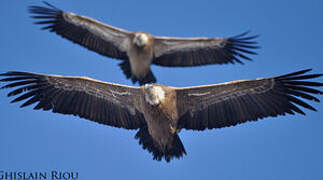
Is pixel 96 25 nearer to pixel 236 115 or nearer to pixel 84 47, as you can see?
pixel 84 47

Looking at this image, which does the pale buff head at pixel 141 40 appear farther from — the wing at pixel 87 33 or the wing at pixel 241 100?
the wing at pixel 241 100

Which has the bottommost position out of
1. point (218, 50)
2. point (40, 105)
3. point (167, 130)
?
point (167, 130)

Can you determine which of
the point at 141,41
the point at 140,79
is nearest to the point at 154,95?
the point at 140,79

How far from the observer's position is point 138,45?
432 inches

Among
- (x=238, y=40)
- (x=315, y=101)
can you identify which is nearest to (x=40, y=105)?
(x=238, y=40)

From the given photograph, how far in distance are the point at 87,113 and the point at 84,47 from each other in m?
2.08

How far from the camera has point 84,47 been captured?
37.2 ft

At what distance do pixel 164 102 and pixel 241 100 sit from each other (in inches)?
49.6

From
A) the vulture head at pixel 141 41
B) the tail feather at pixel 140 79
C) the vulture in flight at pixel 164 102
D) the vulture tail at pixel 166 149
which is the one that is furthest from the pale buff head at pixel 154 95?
the vulture head at pixel 141 41

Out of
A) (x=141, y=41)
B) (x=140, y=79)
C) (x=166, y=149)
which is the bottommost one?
(x=166, y=149)

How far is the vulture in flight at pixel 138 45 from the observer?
10.9m

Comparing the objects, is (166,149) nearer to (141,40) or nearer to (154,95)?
(154,95)

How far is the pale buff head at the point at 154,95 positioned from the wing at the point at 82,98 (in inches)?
21.0

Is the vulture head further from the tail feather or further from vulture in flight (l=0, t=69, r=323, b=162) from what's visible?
vulture in flight (l=0, t=69, r=323, b=162)
